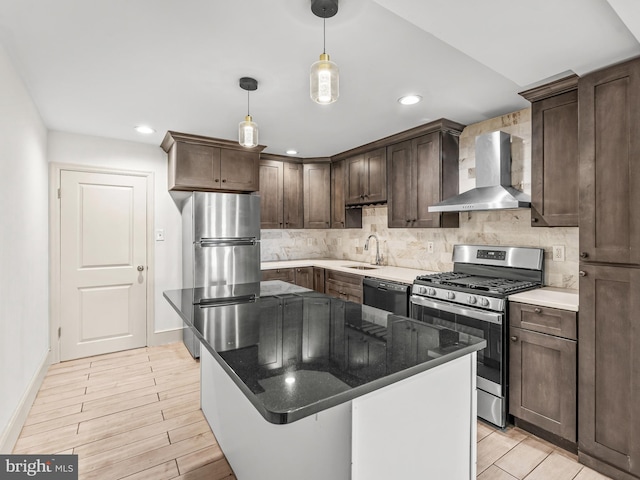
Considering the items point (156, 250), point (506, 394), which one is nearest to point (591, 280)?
point (506, 394)

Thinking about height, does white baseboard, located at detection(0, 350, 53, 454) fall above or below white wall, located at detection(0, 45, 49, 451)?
below

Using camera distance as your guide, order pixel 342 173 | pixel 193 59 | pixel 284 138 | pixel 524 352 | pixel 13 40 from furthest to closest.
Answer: pixel 342 173 → pixel 284 138 → pixel 524 352 → pixel 193 59 → pixel 13 40

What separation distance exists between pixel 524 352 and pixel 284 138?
2.97 metres

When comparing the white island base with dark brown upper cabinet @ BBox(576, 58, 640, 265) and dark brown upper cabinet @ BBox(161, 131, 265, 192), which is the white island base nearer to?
dark brown upper cabinet @ BBox(576, 58, 640, 265)

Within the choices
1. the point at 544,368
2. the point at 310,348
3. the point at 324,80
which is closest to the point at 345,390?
the point at 310,348

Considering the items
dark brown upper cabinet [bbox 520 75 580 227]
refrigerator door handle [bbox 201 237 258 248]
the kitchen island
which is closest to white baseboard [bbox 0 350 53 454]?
the kitchen island

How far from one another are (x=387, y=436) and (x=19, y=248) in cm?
270

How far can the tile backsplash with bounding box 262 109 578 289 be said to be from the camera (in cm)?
268

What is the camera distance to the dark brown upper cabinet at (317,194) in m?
4.75

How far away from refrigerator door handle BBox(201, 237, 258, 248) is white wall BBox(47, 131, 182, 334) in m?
0.75

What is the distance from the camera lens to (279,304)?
1897 mm

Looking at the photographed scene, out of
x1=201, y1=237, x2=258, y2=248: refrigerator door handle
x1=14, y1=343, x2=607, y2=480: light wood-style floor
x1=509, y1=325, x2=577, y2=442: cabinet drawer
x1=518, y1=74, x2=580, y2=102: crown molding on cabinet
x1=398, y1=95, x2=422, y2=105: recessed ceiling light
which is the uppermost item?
x1=398, y1=95, x2=422, y2=105: recessed ceiling light

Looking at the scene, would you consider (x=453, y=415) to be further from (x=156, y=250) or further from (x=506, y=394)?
(x=156, y=250)

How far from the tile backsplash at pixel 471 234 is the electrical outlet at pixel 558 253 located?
0.08 ft
